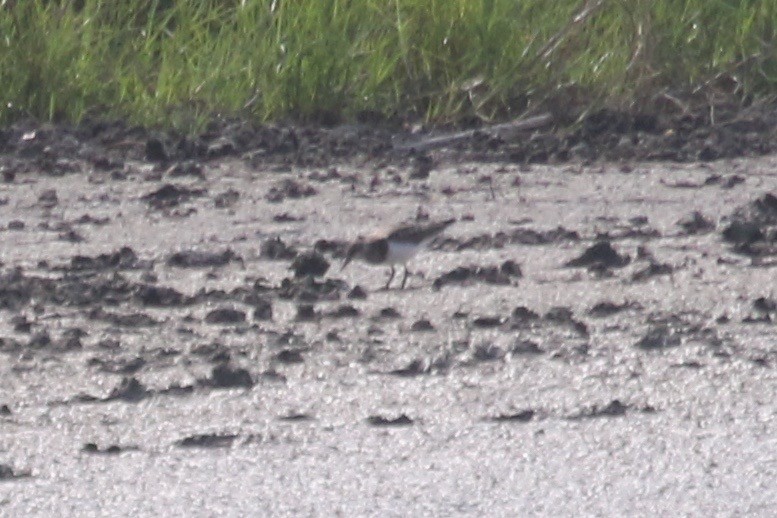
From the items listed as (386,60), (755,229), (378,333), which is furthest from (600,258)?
(386,60)

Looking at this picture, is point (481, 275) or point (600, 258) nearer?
point (481, 275)

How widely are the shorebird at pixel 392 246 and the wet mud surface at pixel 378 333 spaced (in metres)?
0.10

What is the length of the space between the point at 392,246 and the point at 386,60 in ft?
13.4

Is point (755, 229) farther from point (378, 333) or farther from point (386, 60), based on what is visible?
point (386, 60)

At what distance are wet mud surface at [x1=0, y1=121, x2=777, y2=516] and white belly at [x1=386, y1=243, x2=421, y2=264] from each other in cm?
12

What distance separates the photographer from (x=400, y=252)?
7.33 meters

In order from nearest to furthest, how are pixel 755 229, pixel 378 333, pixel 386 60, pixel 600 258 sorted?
pixel 378 333 → pixel 600 258 → pixel 755 229 → pixel 386 60

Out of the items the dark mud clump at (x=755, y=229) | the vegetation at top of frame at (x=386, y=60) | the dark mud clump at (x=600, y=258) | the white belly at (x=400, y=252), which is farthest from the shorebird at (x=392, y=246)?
the vegetation at top of frame at (x=386, y=60)

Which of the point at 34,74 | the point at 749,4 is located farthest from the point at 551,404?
the point at 749,4

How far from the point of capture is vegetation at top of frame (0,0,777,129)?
36.0 feet

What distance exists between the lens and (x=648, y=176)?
32.0 ft

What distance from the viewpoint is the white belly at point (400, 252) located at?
732cm

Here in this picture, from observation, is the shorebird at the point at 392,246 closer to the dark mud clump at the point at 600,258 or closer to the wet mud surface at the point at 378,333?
the wet mud surface at the point at 378,333

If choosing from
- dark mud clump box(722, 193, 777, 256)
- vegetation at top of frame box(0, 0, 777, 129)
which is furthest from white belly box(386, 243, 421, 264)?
vegetation at top of frame box(0, 0, 777, 129)
